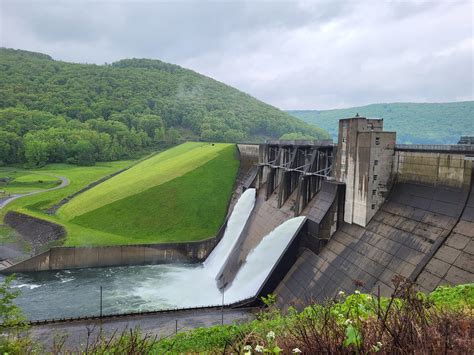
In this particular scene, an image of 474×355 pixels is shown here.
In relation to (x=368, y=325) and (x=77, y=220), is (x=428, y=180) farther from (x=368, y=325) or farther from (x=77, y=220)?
(x=77, y=220)

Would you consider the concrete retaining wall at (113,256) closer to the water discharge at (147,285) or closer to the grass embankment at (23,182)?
the water discharge at (147,285)

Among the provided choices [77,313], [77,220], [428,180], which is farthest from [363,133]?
[77,220]

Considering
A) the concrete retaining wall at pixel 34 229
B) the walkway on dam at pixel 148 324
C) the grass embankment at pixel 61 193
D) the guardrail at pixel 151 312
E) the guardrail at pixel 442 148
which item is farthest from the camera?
the grass embankment at pixel 61 193

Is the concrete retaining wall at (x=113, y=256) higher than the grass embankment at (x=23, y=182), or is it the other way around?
the grass embankment at (x=23, y=182)

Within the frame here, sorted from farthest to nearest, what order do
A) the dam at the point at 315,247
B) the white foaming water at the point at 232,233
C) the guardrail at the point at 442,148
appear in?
the white foaming water at the point at 232,233, the dam at the point at 315,247, the guardrail at the point at 442,148

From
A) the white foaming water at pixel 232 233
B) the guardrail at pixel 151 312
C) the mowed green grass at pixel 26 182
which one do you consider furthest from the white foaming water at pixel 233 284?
the mowed green grass at pixel 26 182

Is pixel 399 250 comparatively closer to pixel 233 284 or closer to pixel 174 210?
pixel 233 284
